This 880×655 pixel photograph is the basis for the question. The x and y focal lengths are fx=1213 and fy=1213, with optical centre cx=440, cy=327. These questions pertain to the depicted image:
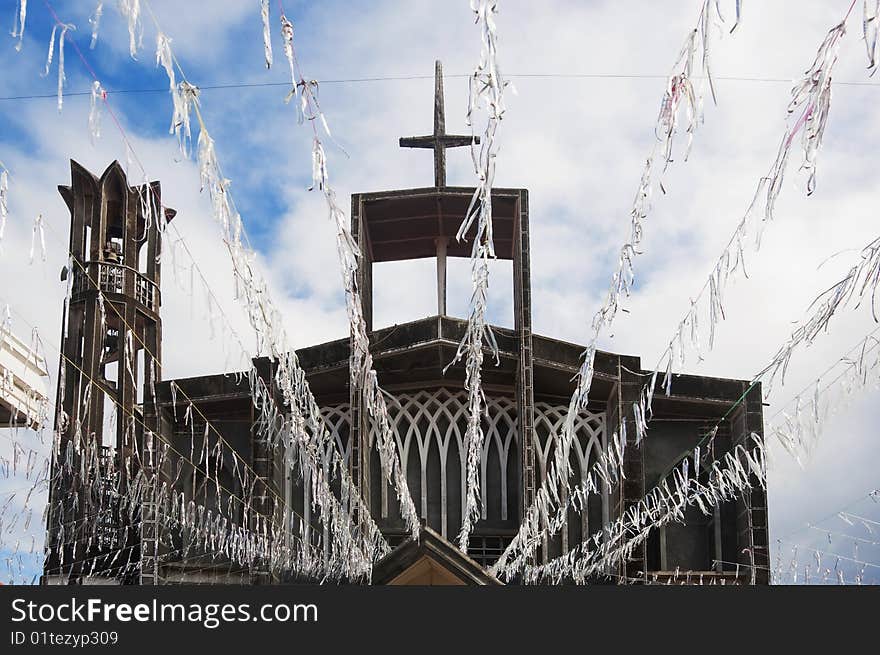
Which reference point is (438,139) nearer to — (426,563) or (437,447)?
(437,447)

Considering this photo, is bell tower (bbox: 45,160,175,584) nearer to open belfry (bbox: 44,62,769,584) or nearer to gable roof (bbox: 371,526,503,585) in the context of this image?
open belfry (bbox: 44,62,769,584)

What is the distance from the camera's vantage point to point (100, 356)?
31.1 m

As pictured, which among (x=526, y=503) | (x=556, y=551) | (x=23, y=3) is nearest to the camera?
(x=23, y=3)

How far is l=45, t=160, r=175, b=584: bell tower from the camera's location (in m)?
30.0

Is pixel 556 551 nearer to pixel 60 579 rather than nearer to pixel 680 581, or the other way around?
pixel 680 581

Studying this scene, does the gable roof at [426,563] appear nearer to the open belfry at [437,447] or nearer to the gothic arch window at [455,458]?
the open belfry at [437,447]

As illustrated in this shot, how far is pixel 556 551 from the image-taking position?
2245 centimetres

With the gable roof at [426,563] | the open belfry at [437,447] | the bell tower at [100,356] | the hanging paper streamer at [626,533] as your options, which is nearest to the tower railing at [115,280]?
the bell tower at [100,356]

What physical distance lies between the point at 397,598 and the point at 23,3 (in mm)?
5145

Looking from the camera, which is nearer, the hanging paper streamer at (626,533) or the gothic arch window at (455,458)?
the hanging paper streamer at (626,533)

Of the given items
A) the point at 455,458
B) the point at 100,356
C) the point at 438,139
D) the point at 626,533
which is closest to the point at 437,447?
the point at 455,458

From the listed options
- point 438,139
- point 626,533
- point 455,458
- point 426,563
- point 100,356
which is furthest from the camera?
point 100,356

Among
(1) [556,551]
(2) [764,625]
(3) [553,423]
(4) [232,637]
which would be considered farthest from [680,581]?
(4) [232,637]

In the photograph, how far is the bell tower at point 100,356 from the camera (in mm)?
30047
